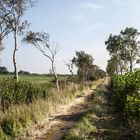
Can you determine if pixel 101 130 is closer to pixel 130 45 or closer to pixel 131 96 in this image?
pixel 131 96

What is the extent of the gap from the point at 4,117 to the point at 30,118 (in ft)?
4.27

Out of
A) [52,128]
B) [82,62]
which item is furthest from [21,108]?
[82,62]

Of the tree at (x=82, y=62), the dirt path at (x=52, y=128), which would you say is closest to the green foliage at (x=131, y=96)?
the dirt path at (x=52, y=128)

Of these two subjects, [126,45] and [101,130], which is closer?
[101,130]

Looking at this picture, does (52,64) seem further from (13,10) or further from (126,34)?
(126,34)

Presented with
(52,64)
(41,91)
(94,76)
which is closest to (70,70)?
(52,64)

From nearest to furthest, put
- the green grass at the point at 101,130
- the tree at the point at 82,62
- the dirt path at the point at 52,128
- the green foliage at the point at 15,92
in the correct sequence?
the green grass at the point at 101,130 → the dirt path at the point at 52,128 → the green foliage at the point at 15,92 → the tree at the point at 82,62

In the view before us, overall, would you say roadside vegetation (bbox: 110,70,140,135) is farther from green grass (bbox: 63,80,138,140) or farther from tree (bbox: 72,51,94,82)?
tree (bbox: 72,51,94,82)

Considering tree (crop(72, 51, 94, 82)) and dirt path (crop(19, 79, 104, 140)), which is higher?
tree (crop(72, 51, 94, 82))

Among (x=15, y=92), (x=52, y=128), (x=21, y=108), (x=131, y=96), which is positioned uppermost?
(x=131, y=96)

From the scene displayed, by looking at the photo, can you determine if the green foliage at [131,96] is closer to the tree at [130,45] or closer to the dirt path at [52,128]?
the dirt path at [52,128]

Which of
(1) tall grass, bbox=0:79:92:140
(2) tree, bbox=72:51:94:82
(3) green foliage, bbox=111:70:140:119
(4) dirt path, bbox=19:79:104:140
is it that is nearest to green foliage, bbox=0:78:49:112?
(1) tall grass, bbox=0:79:92:140

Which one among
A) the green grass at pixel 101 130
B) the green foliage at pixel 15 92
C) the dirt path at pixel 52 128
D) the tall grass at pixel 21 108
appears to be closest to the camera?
the green grass at pixel 101 130

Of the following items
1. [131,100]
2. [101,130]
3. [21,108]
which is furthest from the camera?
[21,108]
